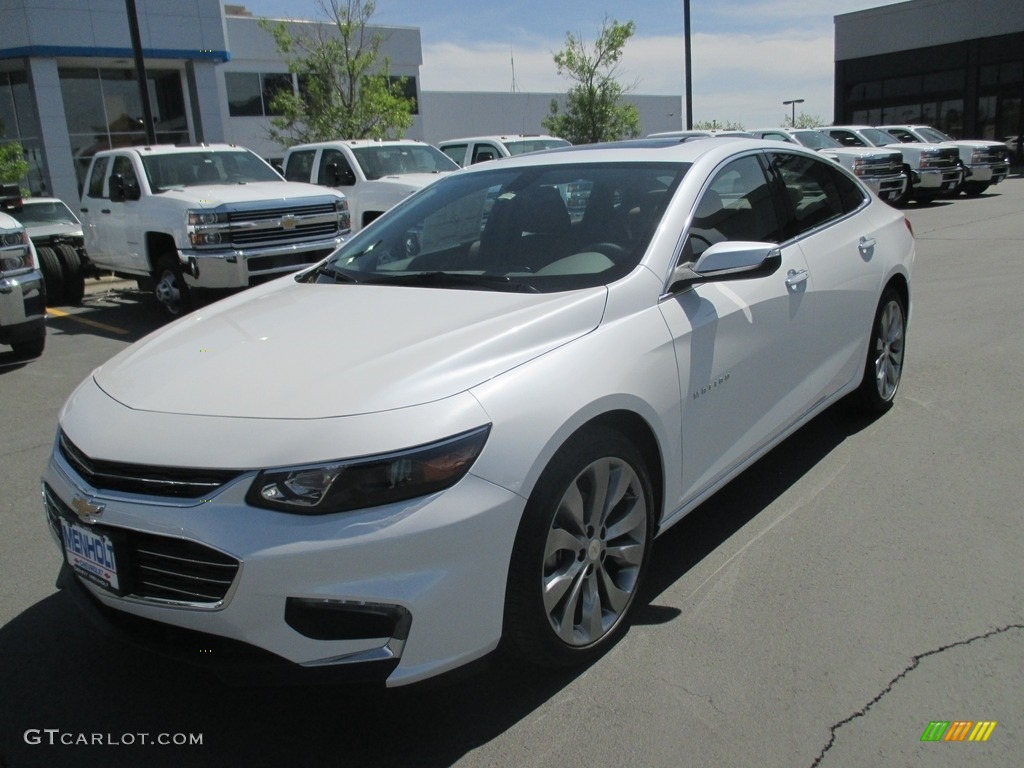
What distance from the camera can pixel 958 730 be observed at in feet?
8.61

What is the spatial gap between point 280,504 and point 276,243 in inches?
321

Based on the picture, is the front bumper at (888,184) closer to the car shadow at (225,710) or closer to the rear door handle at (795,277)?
the rear door handle at (795,277)

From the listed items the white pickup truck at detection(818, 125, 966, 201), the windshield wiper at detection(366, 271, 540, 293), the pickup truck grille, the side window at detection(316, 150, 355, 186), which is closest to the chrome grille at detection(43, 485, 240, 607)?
the windshield wiper at detection(366, 271, 540, 293)

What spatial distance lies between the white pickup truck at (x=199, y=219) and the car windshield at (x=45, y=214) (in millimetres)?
1776

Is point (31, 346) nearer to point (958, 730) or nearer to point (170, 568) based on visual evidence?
point (170, 568)

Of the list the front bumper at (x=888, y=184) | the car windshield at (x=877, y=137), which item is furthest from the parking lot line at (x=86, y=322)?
the car windshield at (x=877, y=137)

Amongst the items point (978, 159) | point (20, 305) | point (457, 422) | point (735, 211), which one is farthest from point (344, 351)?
point (978, 159)

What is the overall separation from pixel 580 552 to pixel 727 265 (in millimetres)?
1264

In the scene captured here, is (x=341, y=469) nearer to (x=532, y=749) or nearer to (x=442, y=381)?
(x=442, y=381)

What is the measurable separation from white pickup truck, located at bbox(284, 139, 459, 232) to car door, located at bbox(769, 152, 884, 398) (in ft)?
27.1

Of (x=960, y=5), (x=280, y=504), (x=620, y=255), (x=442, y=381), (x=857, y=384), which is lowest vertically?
(x=857, y=384)

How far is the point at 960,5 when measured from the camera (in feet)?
119

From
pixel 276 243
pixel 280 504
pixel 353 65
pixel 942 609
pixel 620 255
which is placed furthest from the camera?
pixel 353 65

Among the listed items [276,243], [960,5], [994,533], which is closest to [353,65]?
[276,243]
